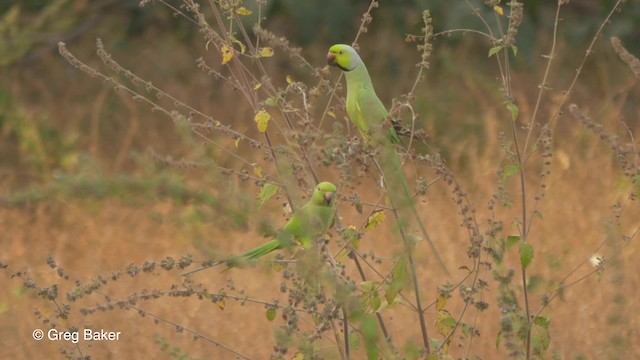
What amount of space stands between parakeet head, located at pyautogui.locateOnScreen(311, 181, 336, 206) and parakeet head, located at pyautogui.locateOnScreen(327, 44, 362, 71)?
576mm

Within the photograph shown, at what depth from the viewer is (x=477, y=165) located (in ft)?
14.1

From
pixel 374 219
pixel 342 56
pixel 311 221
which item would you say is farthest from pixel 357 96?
pixel 311 221

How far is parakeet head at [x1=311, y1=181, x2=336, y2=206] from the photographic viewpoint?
1.94 metres

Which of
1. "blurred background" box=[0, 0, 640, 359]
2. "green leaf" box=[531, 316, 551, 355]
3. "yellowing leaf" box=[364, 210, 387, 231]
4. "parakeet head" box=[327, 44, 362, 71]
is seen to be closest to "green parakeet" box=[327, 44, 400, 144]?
"parakeet head" box=[327, 44, 362, 71]

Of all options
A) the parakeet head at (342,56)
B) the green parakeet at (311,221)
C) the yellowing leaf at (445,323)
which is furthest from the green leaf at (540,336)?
the parakeet head at (342,56)

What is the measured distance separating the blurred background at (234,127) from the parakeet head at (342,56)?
65 centimetres

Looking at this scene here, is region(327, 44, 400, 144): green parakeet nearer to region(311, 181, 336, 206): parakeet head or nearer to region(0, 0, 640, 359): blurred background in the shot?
region(311, 181, 336, 206): parakeet head

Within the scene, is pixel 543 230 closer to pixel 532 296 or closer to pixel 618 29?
pixel 532 296

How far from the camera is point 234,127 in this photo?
509 centimetres

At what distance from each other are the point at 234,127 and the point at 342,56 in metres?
2.63

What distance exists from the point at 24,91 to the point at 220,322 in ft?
9.00

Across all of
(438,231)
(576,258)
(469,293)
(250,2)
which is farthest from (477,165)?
(469,293)

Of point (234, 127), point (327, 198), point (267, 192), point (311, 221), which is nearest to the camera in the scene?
point (311, 221)

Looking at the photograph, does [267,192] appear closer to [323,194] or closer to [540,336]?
[323,194]
